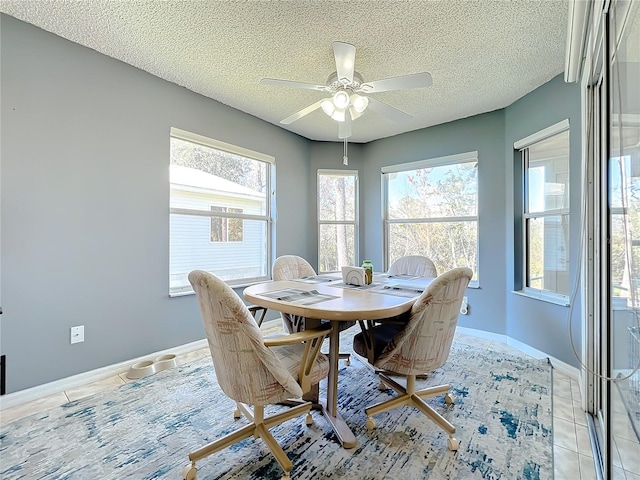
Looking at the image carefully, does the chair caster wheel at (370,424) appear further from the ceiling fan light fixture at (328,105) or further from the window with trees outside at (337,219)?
the window with trees outside at (337,219)

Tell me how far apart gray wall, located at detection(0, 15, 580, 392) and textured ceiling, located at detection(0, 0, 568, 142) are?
0.26m

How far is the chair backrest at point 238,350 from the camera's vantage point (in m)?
1.17

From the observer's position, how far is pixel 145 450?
1.50m

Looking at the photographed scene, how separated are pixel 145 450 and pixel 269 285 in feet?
3.74

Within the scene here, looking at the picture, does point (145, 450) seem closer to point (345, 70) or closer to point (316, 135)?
point (345, 70)

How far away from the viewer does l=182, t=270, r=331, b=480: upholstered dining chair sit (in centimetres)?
118

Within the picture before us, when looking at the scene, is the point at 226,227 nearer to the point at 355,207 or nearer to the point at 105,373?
the point at 105,373

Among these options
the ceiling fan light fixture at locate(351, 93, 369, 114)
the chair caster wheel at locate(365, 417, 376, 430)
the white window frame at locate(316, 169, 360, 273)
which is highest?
the ceiling fan light fixture at locate(351, 93, 369, 114)

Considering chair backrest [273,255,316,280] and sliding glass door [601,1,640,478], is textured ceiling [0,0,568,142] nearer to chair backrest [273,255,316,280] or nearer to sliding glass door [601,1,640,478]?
sliding glass door [601,1,640,478]

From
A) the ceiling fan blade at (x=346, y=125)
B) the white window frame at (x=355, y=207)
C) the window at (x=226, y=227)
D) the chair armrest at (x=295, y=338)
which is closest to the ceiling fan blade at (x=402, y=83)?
the ceiling fan blade at (x=346, y=125)

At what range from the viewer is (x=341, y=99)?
2.08 meters

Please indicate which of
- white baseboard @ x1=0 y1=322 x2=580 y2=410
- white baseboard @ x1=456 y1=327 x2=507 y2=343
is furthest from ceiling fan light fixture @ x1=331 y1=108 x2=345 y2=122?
white baseboard @ x1=456 y1=327 x2=507 y2=343

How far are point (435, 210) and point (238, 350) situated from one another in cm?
331

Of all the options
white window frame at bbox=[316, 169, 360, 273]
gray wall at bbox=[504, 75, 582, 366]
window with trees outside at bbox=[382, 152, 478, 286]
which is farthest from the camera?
white window frame at bbox=[316, 169, 360, 273]
